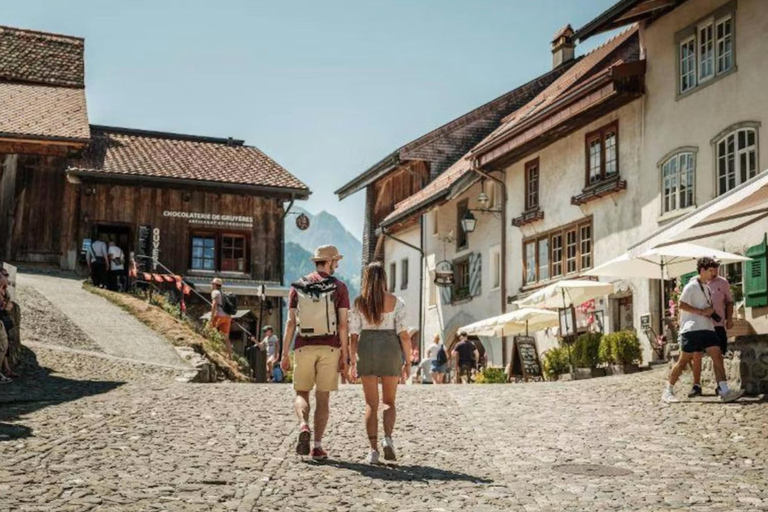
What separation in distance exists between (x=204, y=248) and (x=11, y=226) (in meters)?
6.41

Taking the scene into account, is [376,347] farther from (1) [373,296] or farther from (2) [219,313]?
(2) [219,313]

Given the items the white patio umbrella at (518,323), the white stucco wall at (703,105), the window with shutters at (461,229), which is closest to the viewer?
the white stucco wall at (703,105)

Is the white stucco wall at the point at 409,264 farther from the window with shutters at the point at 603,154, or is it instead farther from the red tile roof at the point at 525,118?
the window with shutters at the point at 603,154

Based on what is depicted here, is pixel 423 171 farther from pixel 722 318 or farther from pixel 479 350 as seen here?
pixel 722 318

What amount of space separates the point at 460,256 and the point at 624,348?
47.3 ft

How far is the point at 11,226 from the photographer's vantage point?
115ft

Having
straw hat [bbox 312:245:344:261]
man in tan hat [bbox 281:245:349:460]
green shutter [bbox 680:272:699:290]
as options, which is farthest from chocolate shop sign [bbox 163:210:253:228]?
man in tan hat [bbox 281:245:349:460]

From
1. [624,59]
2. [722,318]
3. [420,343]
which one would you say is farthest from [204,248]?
[722,318]

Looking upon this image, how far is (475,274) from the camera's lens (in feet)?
116

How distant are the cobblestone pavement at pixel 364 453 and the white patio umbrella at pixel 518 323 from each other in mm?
10455

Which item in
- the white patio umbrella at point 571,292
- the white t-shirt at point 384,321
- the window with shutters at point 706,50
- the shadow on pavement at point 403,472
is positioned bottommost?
the shadow on pavement at point 403,472

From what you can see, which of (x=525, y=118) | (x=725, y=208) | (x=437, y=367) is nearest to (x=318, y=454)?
(x=725, y=208)

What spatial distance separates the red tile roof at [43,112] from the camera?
3550 cm

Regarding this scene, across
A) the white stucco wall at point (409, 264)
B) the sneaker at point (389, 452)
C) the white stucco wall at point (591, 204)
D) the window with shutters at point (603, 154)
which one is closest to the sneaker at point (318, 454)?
the sneaker at point (389, 452)
